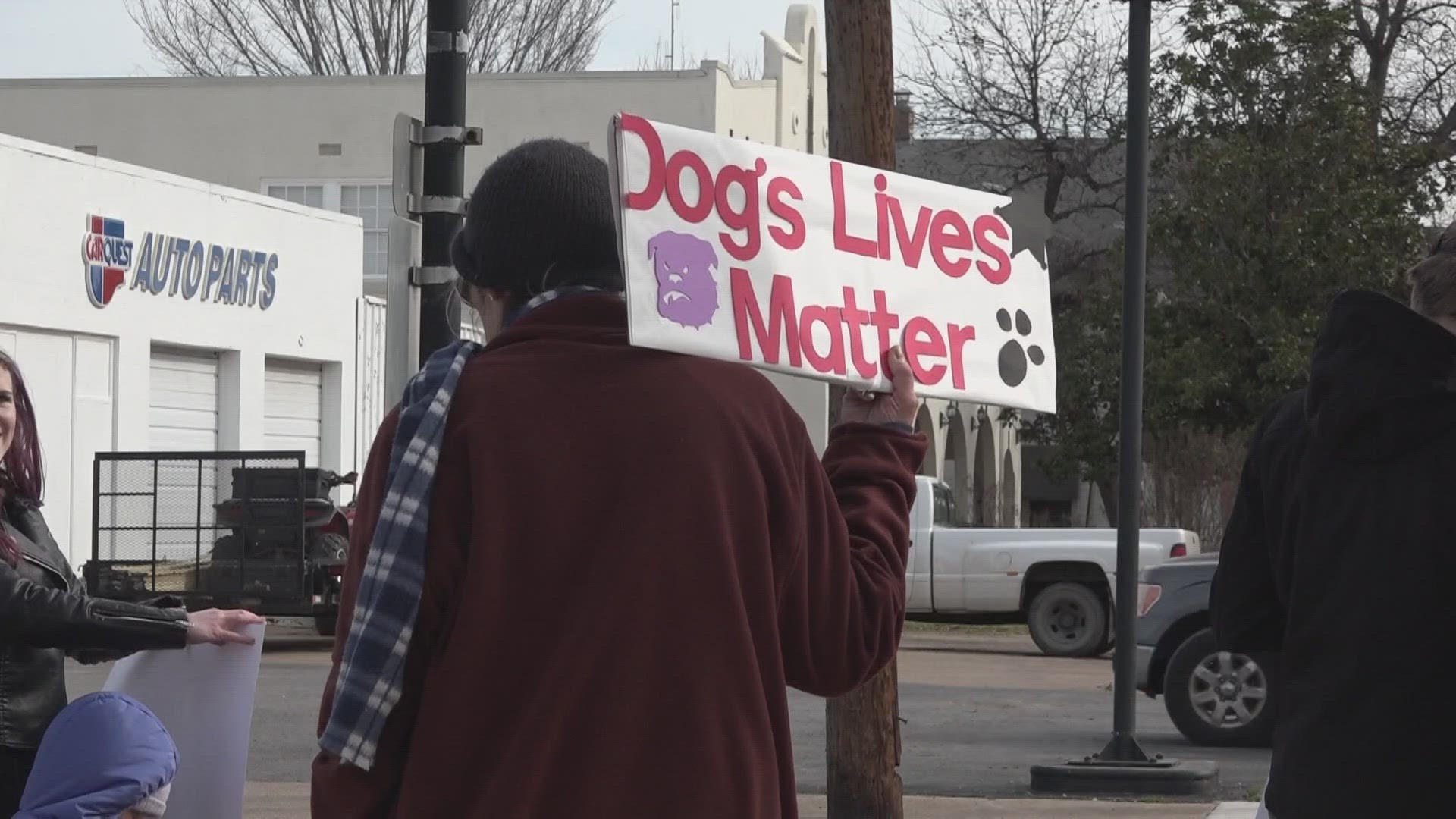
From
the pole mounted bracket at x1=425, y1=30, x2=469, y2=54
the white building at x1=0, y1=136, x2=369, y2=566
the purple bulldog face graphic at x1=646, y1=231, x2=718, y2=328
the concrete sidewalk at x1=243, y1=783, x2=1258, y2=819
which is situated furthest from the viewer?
the white building at x1=0, y1=136, x2=369, y2=566

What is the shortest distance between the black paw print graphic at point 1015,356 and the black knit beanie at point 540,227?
88 centimetres

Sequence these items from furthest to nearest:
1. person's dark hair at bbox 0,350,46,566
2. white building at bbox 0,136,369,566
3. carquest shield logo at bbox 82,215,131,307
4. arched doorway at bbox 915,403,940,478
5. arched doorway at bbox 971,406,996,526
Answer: arched doorway at bbox 915,403,940,478
arched doorway at bbox 971,406,996,526
carquest shield logo at bbox 82,215,131,307
white building at bbox 0,136,369,566
person's dark hair at bbox 0,350,46,566

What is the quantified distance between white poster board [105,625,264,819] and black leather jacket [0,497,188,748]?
63 mm

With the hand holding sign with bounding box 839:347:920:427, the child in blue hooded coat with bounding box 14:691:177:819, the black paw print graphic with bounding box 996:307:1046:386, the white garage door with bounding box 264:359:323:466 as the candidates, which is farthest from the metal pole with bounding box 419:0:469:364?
the white garage door with bounding box 264:359:323:466

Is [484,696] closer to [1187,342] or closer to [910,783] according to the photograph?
[910,783]

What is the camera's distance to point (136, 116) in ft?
109

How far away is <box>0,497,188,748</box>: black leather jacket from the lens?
396 centimetres

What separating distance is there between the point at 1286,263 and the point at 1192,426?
268cm

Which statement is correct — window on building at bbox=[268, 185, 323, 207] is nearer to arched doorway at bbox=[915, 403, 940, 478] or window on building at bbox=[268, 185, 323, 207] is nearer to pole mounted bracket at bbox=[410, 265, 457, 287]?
arched doorway at bbox=[915, 403, 940, 478]

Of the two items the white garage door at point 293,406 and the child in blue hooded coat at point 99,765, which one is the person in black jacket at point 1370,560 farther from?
the white garage door at point 293,406

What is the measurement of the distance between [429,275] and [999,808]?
3.66 metres

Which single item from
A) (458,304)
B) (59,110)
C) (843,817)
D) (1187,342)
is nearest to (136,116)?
(59,110)

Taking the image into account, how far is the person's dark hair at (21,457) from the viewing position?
420cm

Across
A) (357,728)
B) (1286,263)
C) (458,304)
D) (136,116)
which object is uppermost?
(136,116)
